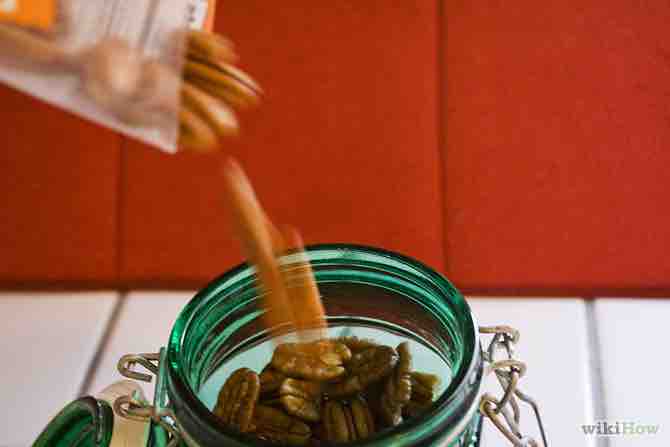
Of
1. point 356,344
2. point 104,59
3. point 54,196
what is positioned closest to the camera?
point 104,59

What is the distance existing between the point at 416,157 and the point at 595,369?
22 cm

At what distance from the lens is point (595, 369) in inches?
24.3

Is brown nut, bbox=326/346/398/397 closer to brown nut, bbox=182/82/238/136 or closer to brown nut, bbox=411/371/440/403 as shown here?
brown nut, bbox=411/371/440/403

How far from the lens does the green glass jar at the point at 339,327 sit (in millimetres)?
352

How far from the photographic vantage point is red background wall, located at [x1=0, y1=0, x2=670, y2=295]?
64cm

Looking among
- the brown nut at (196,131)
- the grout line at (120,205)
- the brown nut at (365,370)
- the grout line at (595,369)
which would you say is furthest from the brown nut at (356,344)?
the grout line at (120,205)

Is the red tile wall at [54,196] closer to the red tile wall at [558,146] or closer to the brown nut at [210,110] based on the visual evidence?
the red tile wall at [558,146]

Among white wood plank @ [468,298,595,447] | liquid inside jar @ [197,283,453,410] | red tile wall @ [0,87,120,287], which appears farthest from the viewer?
red tile wall @ [0,87,120,287]

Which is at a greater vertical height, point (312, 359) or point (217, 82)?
point (217, 82)

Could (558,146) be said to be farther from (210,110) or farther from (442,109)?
(210,110)

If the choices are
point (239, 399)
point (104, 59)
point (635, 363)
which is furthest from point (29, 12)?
point (635, 363)

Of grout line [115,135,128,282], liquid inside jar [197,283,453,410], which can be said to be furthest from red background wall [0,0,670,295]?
liquid inside jar [197,283,453,410]

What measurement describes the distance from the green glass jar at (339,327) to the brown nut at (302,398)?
38 mm

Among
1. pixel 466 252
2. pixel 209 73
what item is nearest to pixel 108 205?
pixel 466 252
